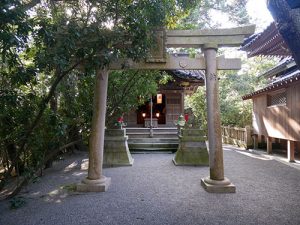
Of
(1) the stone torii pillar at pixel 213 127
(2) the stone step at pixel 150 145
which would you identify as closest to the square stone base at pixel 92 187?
(1) the stone torii pillar at pixel 213 127

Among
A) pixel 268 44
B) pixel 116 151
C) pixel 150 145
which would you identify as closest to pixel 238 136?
pixel 150 145

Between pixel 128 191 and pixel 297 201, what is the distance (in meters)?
3.68

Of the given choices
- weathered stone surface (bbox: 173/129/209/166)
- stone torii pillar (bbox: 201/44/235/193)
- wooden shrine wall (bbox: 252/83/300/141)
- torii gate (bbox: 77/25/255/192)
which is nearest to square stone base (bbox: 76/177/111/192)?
torii gate (bbox: 77/25/255/192)

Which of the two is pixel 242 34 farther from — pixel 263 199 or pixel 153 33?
pixel 263 199

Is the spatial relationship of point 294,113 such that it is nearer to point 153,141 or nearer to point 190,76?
point 190,76

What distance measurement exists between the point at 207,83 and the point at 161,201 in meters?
2.97

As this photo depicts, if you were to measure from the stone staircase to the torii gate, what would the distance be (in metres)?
7.09

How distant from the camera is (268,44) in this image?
9977mm

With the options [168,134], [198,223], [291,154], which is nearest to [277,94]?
[291,154]

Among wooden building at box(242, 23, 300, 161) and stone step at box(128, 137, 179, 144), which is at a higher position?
wooden building at box(242, 23, 300, 161)

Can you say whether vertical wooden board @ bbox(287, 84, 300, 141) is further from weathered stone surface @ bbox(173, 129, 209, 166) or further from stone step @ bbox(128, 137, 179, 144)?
stone step @ bbox(128, 137, 179, 144)

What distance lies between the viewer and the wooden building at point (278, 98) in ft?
32.3

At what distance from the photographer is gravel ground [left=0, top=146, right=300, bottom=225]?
4.71 meters

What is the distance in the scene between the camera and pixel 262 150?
46.5 feet
